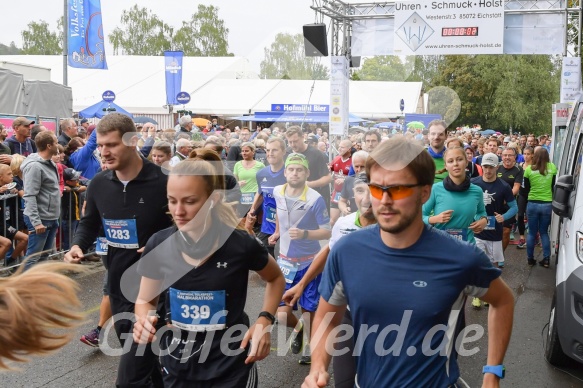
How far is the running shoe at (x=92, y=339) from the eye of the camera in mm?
6023

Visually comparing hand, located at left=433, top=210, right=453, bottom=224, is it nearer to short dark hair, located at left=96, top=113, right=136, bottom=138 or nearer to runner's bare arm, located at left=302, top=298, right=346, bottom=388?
short dark hair, located at left=96, top=113, right=136, bottom=138

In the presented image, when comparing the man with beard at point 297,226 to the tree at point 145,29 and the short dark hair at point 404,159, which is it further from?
the short dark hair at point 404,159

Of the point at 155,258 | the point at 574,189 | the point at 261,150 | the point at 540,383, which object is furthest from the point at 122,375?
the point at 261,150

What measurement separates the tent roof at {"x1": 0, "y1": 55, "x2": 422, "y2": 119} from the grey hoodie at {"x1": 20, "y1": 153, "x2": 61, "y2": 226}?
23.3 metres

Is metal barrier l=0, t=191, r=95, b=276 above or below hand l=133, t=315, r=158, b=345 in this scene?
below

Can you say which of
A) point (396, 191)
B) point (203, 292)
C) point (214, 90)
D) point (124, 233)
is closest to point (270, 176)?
point (124, 233)

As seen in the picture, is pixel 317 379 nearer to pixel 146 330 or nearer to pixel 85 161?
pixel 146 330

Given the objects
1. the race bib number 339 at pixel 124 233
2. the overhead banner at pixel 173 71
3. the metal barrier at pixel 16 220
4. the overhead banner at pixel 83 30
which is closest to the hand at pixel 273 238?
the race bib number 339 at pixel 124 233

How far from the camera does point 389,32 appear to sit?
1648 cm

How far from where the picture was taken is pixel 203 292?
10.4ft

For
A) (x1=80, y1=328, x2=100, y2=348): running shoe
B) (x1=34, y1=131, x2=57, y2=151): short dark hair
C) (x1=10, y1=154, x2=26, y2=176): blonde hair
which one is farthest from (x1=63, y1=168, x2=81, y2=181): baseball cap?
(x1=80, y1=328, x2=100, y2=348): running shoe

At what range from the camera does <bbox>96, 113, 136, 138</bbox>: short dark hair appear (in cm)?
443

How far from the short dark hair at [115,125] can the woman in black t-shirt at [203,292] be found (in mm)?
1340

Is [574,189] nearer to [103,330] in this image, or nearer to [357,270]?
[357,270]
